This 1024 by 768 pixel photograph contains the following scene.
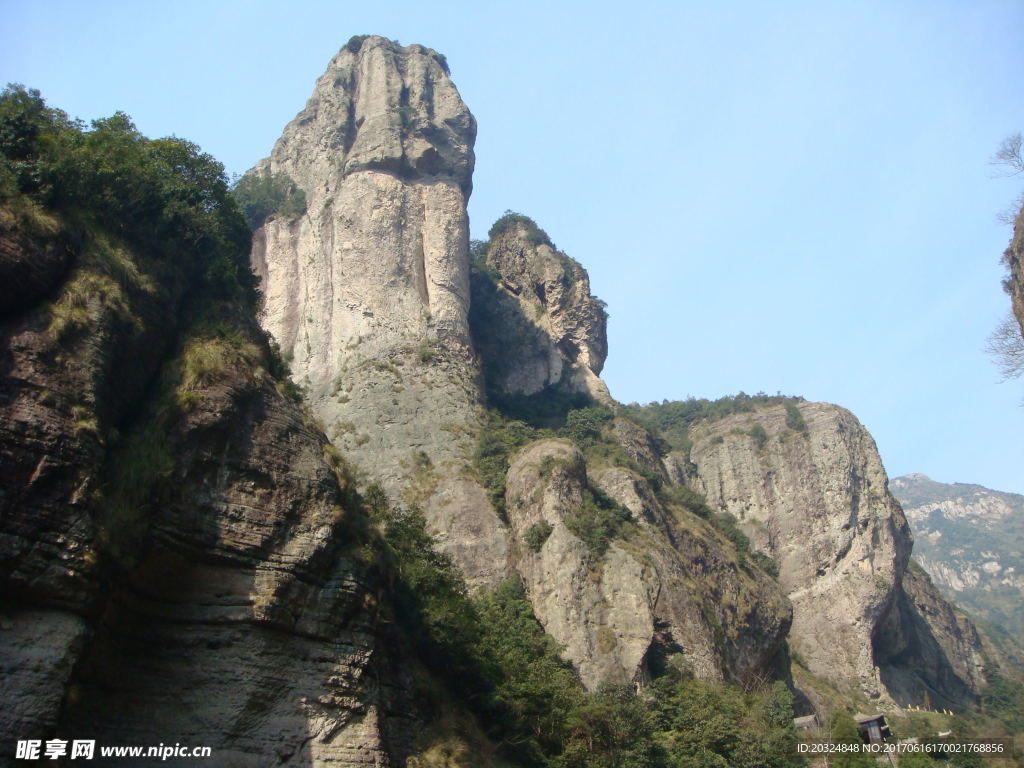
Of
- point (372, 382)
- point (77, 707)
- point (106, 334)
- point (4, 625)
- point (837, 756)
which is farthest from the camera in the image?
point (372, 382)

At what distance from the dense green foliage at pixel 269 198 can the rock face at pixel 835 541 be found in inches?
1440

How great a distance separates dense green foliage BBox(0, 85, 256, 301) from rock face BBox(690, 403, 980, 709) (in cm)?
4621

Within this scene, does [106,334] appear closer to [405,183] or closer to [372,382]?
[372,382]

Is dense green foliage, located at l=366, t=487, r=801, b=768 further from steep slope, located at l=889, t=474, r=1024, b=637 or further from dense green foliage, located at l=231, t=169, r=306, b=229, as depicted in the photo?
steep slope, located at l=889, t=474, r=1024, b=637

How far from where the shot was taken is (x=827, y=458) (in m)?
65.3

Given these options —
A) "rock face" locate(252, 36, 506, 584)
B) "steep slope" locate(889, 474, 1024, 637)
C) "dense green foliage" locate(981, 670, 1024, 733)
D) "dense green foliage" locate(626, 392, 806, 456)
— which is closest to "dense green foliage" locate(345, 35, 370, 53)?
"rock face" locate(252, 36, 506, 584)

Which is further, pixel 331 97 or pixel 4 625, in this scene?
pixel 331 97

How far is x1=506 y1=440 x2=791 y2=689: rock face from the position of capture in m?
34.4

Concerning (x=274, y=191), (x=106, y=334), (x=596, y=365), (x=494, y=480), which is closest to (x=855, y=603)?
(x=596, y=365)

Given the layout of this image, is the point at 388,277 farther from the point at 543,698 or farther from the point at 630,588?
the point at 543,698

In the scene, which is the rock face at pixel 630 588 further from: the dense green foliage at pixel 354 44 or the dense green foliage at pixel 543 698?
the dense green foliage at pixel 354 44

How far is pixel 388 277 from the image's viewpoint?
50969mm

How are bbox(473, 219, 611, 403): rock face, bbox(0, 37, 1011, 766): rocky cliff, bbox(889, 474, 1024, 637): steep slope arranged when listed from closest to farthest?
bbox(0, 37, 1011, 766): rocky cliff < bbox(473, 219, 611, 403): rock face < bbox(889, 474, 1024, 637): steep slope

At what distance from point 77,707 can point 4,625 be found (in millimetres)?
2449
